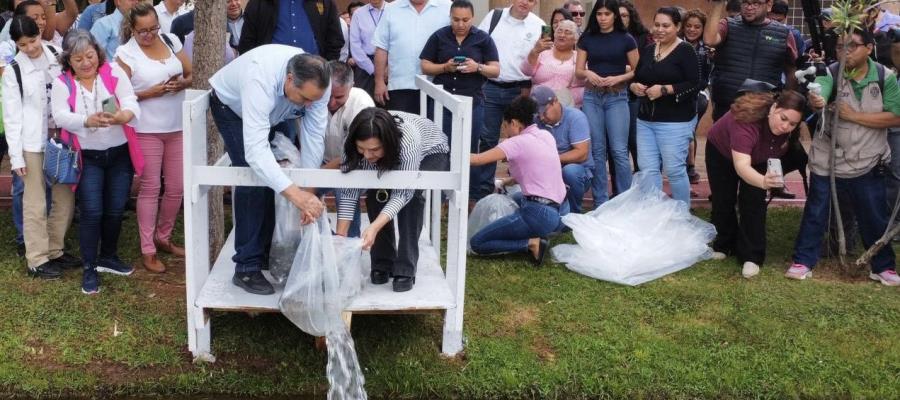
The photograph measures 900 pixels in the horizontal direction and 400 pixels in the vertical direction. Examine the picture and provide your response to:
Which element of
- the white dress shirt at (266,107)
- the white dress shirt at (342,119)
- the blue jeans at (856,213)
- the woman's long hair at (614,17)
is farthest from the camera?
the woman's long hair at (614,17)

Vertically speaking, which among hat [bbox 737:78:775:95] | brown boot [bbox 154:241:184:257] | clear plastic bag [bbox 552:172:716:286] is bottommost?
brown boot [bbox 154:241:184:257]

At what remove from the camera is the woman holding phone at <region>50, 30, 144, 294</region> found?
5871 millimetres

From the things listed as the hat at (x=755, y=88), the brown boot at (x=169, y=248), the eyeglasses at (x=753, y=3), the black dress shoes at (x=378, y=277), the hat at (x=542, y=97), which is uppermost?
the eyeglasses at (x=753, y=3)

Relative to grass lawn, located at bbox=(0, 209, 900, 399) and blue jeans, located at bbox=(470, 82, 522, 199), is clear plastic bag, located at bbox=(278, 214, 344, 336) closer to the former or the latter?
grass lawn, located at bbox=(0, 209, 900, 399)

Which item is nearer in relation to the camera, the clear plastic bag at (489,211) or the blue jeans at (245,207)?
the blue jeans at (245,207)

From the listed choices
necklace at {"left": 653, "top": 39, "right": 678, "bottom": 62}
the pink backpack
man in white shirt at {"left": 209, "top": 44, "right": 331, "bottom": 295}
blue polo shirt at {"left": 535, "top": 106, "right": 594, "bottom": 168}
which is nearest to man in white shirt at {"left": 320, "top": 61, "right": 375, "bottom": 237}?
man in white shirt at {"left": 209, "top": 44, "right": 331, "bottom": 295}

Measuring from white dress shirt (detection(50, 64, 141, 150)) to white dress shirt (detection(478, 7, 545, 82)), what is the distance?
3241mm

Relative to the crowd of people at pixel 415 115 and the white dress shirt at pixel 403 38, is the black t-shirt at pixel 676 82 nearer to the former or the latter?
the crowd of people at pixel 415 115

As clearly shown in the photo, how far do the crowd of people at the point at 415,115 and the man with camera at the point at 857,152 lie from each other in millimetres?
13

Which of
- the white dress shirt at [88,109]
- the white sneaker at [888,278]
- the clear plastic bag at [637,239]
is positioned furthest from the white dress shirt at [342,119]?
A: the white sneaker at [888,278]

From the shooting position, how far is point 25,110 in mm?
6035

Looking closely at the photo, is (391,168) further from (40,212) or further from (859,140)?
(859,140)

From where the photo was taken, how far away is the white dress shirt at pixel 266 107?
4660 millimetres

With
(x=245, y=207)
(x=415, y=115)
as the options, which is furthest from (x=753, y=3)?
(x=245, y=207)
